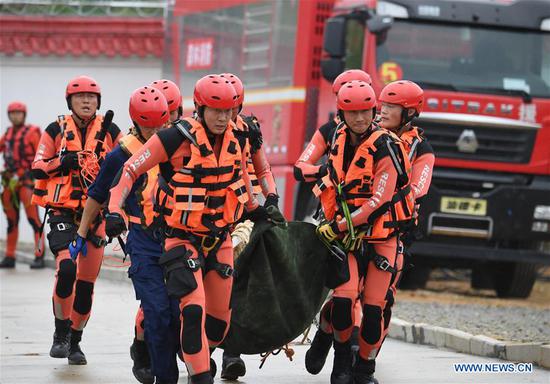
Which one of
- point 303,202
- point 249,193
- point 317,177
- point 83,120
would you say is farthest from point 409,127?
point 303,202

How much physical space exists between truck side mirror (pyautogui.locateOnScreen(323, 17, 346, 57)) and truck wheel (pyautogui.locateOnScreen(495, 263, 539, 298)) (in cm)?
367

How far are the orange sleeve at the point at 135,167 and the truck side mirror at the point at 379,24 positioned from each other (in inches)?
328

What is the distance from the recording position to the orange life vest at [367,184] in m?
9.59

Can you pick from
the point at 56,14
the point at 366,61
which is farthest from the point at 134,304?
the point at 56,14

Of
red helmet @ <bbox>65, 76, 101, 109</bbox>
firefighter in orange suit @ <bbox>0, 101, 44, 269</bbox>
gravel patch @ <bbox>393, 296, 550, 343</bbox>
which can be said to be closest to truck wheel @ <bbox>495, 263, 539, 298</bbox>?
gravel patch @ <bbox>393, 296, 550, 343</bbox>

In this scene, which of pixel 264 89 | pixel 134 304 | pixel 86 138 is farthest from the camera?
pixel 264 89

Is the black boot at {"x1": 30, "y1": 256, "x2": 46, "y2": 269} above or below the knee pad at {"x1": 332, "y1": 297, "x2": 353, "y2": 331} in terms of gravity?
below

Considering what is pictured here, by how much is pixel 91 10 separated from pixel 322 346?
18.4m

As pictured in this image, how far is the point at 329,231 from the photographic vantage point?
9789 mm

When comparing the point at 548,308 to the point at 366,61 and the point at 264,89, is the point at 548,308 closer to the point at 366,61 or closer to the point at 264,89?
the point at 366,61

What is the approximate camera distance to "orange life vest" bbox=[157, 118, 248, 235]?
867cm

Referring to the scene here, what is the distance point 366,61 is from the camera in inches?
674

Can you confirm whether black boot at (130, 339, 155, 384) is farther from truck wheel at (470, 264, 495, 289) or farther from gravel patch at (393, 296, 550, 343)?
truck wheel at (470, 264, 495, 289)

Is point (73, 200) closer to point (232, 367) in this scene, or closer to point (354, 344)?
point (232, 367)
